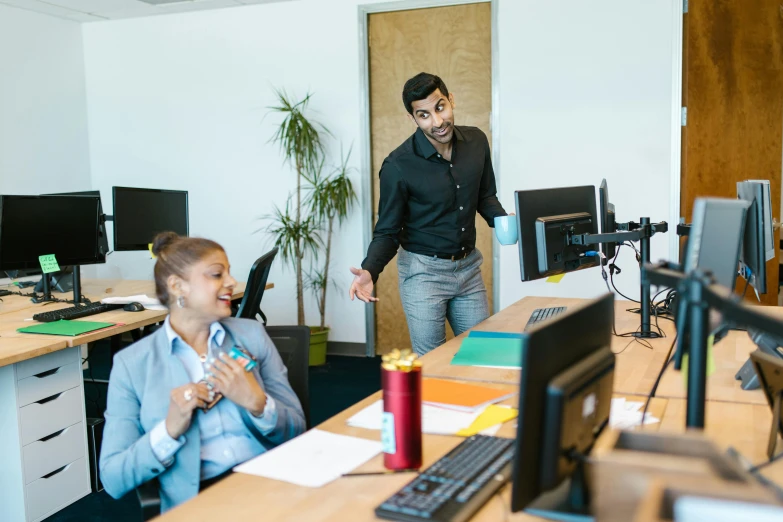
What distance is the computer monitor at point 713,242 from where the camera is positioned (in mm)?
1547

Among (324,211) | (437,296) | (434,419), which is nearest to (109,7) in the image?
(324,211)

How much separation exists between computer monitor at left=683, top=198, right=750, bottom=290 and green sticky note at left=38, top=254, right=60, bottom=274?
9.41ft

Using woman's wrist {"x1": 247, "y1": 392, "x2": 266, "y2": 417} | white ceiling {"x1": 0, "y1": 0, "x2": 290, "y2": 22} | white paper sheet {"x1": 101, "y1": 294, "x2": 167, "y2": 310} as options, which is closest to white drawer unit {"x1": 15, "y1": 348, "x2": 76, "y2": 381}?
white paper sheet {"x1": 101, "y1": 294, "x2": 167, "y2": 310}

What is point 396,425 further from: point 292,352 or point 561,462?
point 292,352

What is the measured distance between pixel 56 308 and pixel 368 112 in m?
2.60

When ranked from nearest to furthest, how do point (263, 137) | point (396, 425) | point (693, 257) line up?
point (396, 425) → point (693, 257) → point (263, 137)

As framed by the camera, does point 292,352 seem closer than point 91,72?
Yes

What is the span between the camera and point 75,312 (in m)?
3.28

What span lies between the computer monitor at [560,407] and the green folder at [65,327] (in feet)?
7.42

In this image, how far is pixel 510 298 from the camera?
5.07 m

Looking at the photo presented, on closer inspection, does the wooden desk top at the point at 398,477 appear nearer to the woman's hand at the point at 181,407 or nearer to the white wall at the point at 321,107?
the woman's hand at the point at 181,407

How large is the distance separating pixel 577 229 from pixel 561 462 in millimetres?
1616

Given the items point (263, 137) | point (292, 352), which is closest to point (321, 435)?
point (292, 352)

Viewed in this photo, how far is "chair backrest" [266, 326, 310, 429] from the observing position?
202cm
